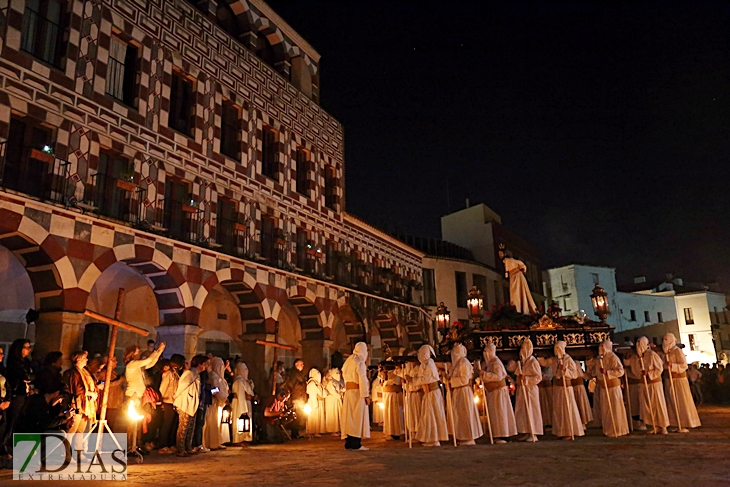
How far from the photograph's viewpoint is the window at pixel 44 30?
1243cm

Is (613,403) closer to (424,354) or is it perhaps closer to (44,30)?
(424,354)

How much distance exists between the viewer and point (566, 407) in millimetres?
10758

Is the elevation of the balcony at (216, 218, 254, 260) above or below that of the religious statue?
above

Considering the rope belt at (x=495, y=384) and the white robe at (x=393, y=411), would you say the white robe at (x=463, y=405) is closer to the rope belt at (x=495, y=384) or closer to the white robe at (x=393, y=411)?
the rope belt at (x=495, y=384)

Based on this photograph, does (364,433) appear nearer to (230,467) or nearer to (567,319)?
(230,467)

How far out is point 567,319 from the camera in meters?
13.0

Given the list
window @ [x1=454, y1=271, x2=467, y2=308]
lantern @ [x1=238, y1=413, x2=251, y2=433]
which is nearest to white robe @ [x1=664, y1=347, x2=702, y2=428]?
lantern @ [x1=238, y1=413, x2=251, y2=433]

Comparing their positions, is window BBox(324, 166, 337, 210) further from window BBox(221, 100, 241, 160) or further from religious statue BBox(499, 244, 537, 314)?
religious statue BBox(499, 244, 537, 314)

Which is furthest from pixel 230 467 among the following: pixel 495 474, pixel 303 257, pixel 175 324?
pixel 303 257

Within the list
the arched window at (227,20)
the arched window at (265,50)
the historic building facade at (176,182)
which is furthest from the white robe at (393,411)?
the arched window at (227,20)

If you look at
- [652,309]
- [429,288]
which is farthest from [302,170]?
[652,309]

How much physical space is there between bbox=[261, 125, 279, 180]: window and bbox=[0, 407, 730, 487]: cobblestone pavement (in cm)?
1098

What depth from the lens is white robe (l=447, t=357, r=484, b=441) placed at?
34.4ft

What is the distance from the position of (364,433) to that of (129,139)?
29.9 feet
